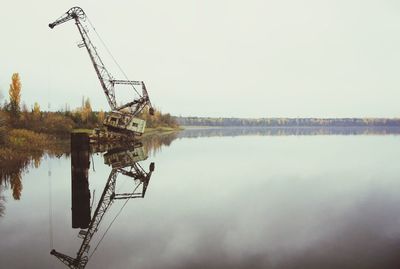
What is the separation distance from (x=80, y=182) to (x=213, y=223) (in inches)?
450

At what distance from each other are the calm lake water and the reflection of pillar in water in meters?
0.24

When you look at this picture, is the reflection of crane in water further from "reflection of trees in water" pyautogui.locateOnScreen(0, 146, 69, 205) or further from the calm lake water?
"reflection of trees in water" pyautogui.locateOnScreen(0, 146, 69, 205)

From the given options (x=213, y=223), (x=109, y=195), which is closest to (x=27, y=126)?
(x=109, y=195)

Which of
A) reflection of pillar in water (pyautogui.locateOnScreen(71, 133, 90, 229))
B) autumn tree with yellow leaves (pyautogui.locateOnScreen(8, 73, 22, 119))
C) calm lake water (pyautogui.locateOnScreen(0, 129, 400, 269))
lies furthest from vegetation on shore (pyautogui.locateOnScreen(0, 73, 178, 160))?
calm lake water (pyautogui.locateOnScreen(0, 129, 400, 269))

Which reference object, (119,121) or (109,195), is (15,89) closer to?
(119,121)

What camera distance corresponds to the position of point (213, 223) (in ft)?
41.5

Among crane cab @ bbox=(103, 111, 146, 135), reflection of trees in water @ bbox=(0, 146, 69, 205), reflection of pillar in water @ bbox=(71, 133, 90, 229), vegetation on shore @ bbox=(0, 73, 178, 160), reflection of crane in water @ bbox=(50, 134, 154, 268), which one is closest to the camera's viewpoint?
reflection of crane in water @ bbox=(50, 134, 154, 268)

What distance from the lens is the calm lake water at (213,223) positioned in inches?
371

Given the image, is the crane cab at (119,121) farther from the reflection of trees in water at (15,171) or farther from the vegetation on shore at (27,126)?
the reflection of trees in water at (15,171)

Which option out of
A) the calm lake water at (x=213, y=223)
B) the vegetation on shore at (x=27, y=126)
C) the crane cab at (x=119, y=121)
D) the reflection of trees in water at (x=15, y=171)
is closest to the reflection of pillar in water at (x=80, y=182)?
the calm lake water at (x=213, y=223)

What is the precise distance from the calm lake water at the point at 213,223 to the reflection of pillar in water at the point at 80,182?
0.24 metres

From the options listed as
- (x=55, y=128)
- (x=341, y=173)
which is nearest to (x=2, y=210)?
(x=341, y=173)

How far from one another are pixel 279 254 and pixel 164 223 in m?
4.32

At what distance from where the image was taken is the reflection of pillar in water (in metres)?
13.5
